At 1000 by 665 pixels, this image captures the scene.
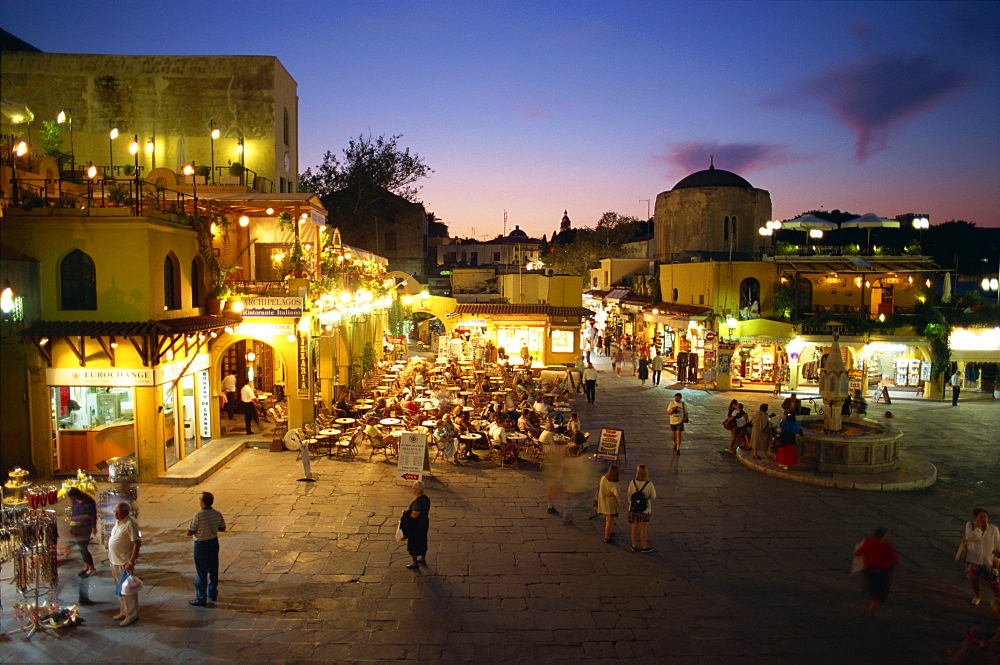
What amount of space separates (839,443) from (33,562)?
1444cm

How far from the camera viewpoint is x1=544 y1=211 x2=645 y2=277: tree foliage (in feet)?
184

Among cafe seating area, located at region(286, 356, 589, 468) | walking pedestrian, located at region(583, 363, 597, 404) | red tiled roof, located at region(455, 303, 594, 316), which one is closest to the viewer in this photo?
cafe seating area, located at region(286, 356, 589, 468)

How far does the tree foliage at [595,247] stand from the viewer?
5609 centimetres

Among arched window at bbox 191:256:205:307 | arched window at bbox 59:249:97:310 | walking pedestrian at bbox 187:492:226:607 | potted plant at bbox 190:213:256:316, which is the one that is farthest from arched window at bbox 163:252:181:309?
walking pedestrian at bbox 187:492:226:607

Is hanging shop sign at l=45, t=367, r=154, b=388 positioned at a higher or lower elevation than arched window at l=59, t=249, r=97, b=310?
lower

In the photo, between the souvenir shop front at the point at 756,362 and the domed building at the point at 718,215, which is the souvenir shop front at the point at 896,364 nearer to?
the souvenir shop front at the point at 756,362

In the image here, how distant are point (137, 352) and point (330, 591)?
7.49 metres

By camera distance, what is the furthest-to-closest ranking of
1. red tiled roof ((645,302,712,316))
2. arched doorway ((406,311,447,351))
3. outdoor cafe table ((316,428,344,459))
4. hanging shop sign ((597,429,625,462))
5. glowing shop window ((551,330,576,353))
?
arched doorway ((406,311,447,351)) → glowing shop window ((551,330,576,353)) → red tiled roof ((645,302,712,316)) → outdoor cafe table ((316,428,344,459)) → hanging shop sign ((597,429,625,462))

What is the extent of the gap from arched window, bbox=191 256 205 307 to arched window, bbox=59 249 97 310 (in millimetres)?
2331

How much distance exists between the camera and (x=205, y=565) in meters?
8.47

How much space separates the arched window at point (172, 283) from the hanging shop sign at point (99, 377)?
1603mm

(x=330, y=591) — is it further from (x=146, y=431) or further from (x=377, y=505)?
(x=146, y=431)

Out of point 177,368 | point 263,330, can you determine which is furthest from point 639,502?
point 263,330

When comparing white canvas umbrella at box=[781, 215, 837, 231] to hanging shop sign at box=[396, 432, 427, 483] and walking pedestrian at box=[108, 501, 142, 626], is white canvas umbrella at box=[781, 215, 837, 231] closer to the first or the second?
hanging shop sign at box=[396, 432, 427, 483]
